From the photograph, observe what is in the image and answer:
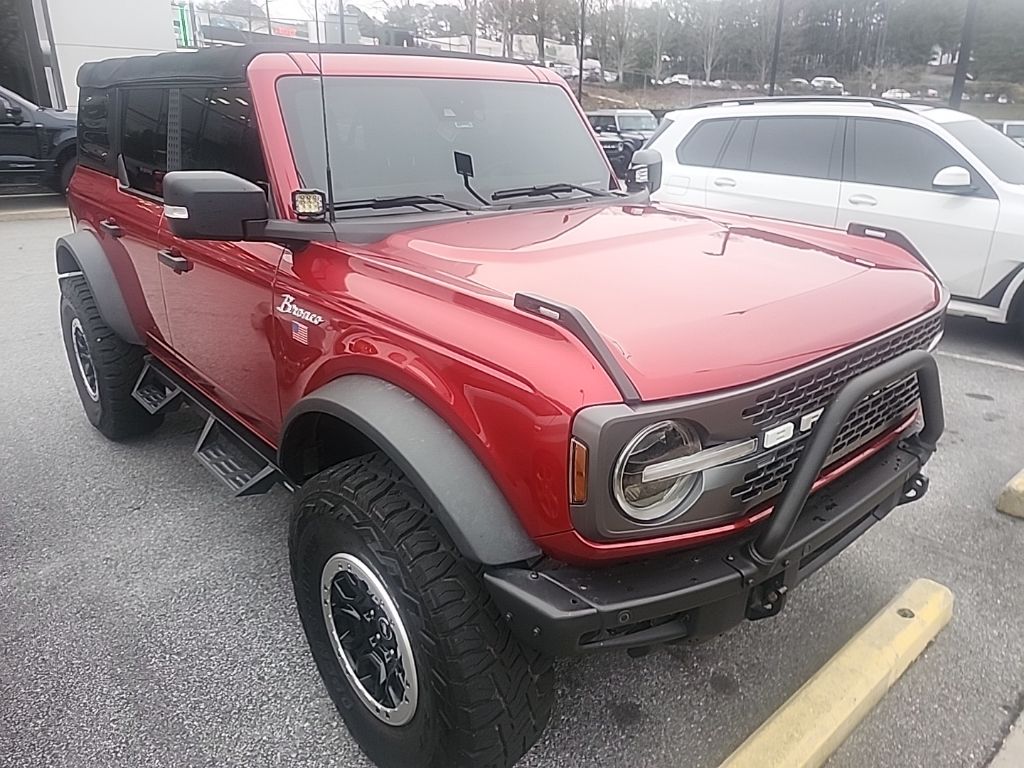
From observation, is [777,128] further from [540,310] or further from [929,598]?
[540,310]

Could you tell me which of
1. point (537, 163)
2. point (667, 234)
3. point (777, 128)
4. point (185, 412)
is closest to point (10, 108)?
point (185, 412)

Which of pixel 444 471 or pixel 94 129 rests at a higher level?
pixel 94 129

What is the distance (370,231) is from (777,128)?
512 centimetres

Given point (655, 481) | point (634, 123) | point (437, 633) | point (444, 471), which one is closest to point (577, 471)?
point (655, 481)

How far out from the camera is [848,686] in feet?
7.43

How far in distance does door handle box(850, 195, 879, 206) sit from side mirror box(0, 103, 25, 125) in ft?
A: 36.6

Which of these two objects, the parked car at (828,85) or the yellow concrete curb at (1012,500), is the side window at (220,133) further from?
the parked car at (828,85)

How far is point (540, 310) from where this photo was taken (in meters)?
1.74

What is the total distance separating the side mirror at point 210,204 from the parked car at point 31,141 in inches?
433

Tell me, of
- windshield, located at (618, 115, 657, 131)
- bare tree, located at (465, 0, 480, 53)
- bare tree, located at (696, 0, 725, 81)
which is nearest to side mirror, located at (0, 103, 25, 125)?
bare tree, located at (465, 0, 480, 53)

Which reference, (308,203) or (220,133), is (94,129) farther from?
(308,203)

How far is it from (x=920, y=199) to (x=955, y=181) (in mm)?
333

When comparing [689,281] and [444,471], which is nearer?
[444,471]

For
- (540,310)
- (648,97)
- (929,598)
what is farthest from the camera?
(648,97)
